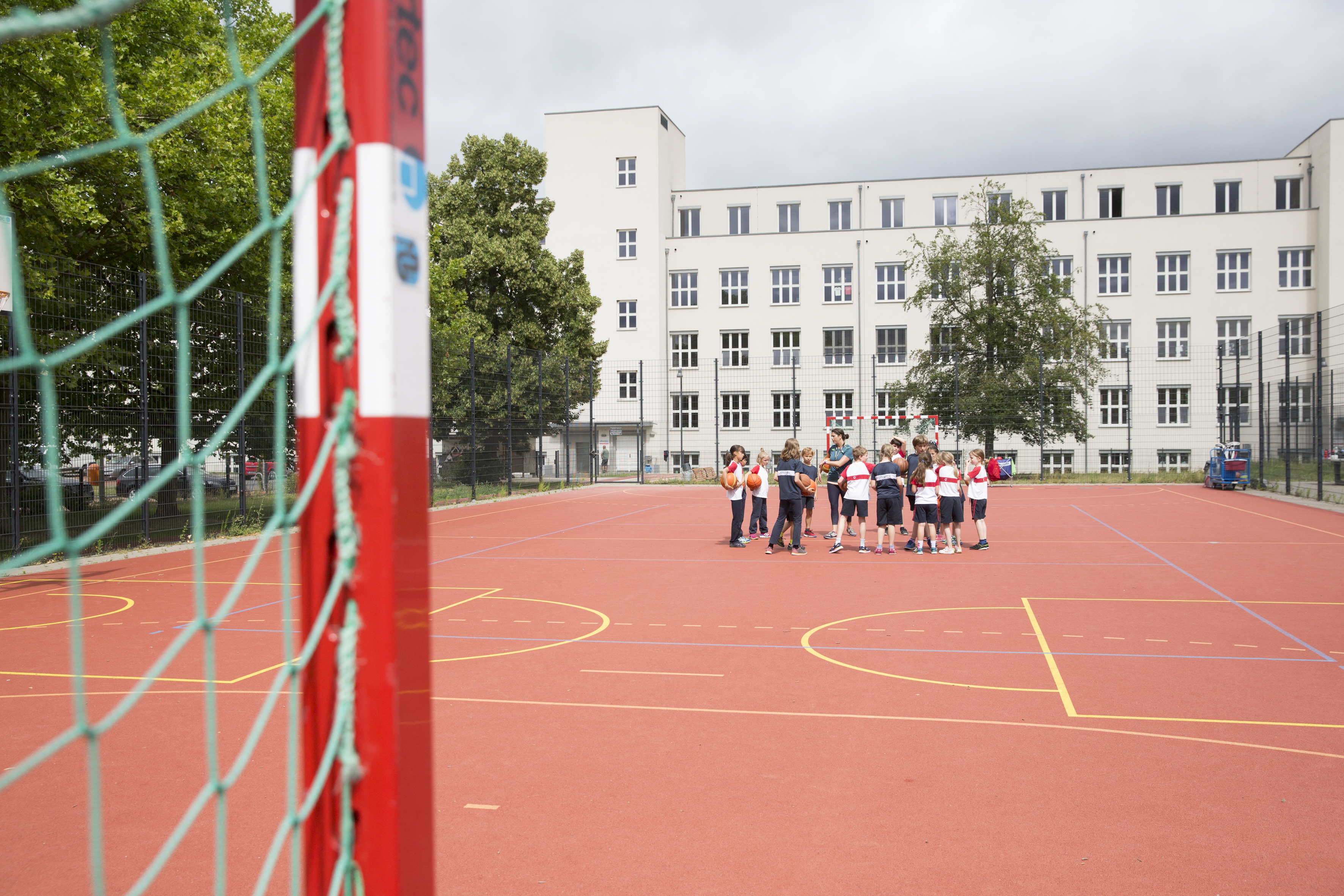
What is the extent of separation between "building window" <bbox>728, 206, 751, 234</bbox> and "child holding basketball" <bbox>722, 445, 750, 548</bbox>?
35.9 metres

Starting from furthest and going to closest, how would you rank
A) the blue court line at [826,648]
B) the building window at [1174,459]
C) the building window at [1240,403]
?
the building window at [1174,459] → the building window at [1240,403] → the blue court line at [826,648]

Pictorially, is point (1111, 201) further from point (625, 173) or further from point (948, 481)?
point (948, 481)

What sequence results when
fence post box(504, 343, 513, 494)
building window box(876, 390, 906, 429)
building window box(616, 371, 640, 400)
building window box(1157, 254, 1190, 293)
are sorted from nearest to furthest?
fence post box(504, 343, 513, 494), building window box(876, 390, 906, 429), building window box(1157, 254, 1190, 293), building window box(616, 371, 640, 400)

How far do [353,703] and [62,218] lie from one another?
15063 mm

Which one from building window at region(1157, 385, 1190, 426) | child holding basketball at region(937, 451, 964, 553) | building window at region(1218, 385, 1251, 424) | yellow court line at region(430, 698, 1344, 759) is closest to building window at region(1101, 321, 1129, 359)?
building window at region(1157, 385, 1190, 426)

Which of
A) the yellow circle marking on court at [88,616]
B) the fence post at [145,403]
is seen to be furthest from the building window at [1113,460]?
the yellow circle marking on court at [88,616]

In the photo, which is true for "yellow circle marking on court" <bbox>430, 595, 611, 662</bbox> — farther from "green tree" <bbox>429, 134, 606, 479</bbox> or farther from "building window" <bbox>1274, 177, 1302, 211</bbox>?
"building window" <bbox>1274, 177, 1302, 211</bbox>

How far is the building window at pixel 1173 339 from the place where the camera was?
44.4 metres

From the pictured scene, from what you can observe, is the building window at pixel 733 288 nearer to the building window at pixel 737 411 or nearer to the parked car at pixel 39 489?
the building window at pixel 737 411

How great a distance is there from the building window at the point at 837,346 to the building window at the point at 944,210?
6843mm

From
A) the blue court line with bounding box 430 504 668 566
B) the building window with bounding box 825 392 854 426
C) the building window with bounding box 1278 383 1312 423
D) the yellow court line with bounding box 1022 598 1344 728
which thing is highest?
the building window with bounding box 825 392 854 426

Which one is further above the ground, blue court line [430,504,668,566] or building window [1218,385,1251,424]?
building window [1218,385,1251,424]

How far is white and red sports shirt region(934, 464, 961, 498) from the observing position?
13086 millimetres

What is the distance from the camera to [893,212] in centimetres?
4759
